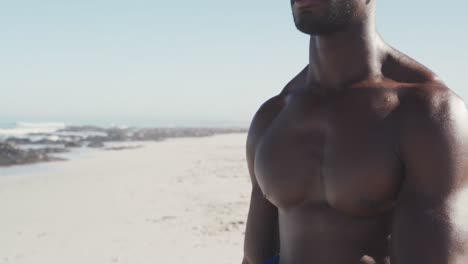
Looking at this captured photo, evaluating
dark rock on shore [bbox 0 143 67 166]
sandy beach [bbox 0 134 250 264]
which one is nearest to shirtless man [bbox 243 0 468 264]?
sandy beach [bbox 0 134 250 264]

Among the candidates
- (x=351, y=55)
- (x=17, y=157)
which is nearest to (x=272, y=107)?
(x=351, y=55)

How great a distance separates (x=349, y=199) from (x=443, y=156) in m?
0.30

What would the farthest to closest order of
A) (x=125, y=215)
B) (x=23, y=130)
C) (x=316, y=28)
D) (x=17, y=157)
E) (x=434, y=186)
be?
(x=23, y=130)
(x=17, y=157)
(x=125, y=215)
(x=316, y=28)
(x=434, y=186)

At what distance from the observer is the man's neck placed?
1811mm

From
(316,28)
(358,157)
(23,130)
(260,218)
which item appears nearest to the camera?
(358,157)

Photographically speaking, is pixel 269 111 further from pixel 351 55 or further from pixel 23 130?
pixel 23 130

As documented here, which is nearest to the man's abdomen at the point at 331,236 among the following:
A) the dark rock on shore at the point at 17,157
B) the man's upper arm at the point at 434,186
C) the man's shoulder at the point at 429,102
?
the man's upper arm at the point at 434,186

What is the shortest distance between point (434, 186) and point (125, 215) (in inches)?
396

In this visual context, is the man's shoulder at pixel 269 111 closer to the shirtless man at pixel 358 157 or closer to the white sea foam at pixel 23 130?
the shirtless man at pixel 358 157

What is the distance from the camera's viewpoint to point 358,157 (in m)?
1.65

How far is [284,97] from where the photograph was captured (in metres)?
2.12

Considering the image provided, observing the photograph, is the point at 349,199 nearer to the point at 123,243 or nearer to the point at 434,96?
the point at 434,96

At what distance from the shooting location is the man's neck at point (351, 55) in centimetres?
181

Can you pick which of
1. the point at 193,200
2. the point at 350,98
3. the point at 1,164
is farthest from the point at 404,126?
the point at 1,164
